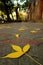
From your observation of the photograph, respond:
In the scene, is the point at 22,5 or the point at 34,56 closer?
the point at 34,56

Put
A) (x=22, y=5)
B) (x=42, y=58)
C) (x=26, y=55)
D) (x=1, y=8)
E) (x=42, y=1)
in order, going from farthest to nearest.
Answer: (x=22, y=5)
(x=1, y=8)
(x=42, y=1)
(x=26, y=55)
(x=42, y=58)

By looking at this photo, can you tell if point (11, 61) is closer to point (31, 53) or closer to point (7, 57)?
point (7, 57)

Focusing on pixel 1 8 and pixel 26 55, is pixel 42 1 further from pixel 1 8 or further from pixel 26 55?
pixel 26 55

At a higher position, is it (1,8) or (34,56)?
(34,56)

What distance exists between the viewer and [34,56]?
1.68 metres

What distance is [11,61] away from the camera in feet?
5.01

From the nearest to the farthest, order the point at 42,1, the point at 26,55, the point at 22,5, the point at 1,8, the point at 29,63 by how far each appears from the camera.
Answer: the point at 29,63 < the point at 26,55 < the point at 42,1 < the point at 1,8 < the point at 22,5

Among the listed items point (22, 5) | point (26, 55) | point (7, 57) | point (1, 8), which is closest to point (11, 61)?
point (7, 57)

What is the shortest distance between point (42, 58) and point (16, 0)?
19265 millimetres

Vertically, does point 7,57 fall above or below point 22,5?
above

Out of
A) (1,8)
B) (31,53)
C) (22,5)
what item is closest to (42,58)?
(31,53)

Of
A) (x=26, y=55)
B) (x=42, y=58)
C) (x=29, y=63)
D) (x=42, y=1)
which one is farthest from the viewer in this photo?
(x=42, y=1)

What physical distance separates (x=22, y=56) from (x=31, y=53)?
0.15 meters

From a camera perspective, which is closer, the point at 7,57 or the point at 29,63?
the point at 29,63
